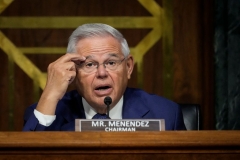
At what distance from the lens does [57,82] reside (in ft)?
8.16

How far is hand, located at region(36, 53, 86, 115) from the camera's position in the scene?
241 centimetres

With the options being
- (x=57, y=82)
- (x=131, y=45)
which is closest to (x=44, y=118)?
(x=57, y=82)

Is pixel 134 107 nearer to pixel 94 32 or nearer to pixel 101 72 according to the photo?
pixel 101 72

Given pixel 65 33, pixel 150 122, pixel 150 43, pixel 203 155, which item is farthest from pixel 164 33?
pixel 203 155

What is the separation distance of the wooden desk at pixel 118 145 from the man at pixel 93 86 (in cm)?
71

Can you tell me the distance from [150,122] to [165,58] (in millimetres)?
1678

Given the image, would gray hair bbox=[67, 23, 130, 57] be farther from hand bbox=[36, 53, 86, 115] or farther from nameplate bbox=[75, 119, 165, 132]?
nameplate bbox=[75, 119, 165, 132]

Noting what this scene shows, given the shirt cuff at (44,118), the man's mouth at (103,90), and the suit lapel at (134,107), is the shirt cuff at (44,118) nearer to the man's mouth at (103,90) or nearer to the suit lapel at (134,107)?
the man's mouth at (103,90)

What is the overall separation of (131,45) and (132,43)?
0.04 feet

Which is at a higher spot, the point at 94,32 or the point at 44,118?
the point at 94,32

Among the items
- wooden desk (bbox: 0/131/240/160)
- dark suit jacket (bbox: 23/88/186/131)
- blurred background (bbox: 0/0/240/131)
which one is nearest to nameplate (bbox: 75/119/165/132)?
wooden desk (bbox: 0/131/240/160)

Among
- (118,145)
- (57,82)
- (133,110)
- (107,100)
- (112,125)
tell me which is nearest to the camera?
(118,145)

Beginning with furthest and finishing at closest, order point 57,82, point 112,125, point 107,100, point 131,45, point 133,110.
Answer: point 131,45 < point 133,110 < point 57,82 < point 107,100 < point 112,125

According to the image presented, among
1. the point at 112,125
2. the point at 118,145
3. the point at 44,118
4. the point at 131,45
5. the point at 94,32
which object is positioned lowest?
the point at 118,145
